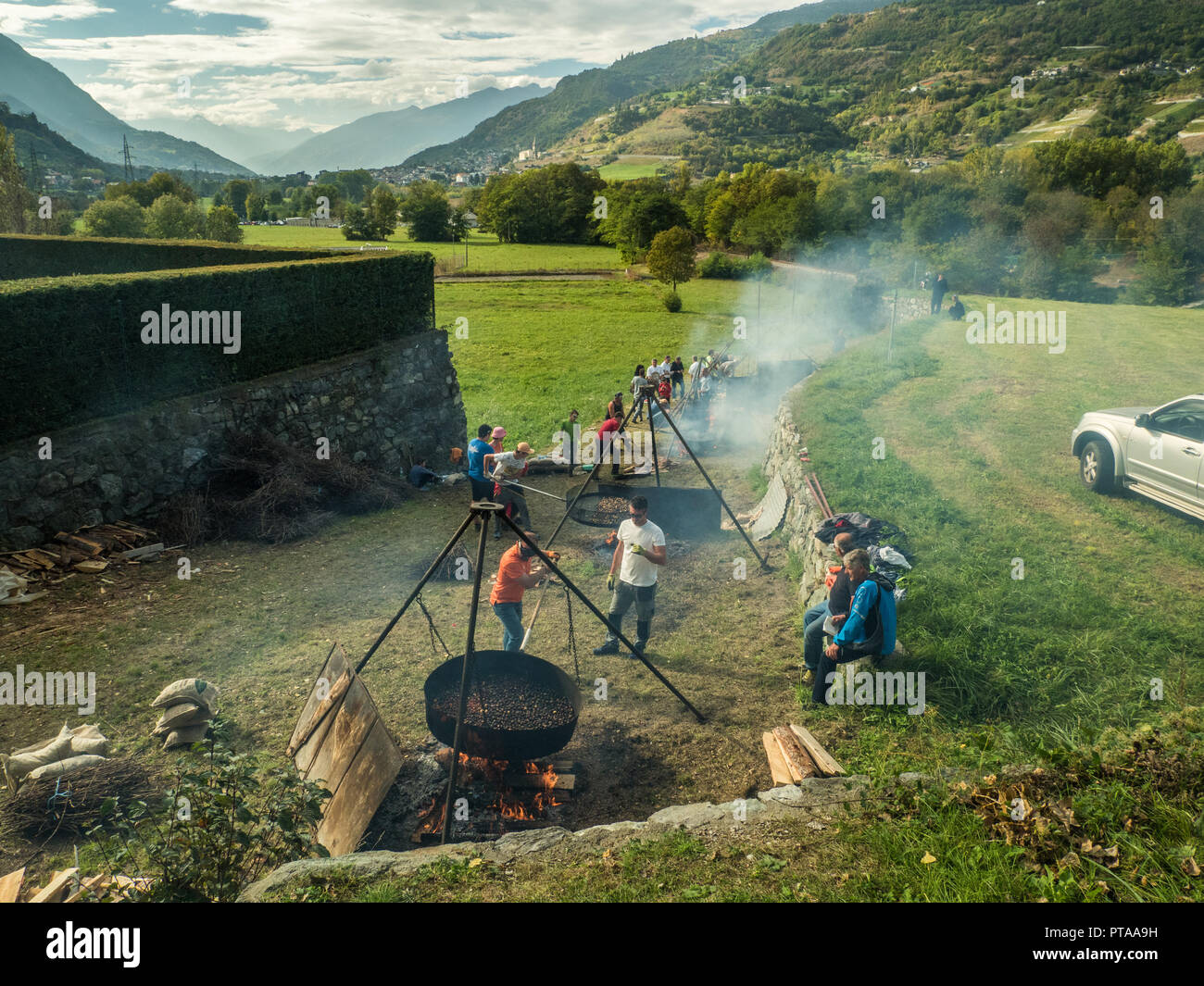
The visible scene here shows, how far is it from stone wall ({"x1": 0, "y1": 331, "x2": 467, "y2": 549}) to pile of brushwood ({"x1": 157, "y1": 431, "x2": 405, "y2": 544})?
0.39m

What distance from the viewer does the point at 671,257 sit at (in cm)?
4369

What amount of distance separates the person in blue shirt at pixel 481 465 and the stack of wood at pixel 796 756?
6126mm

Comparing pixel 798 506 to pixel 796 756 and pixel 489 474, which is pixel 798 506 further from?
pixel 796 756

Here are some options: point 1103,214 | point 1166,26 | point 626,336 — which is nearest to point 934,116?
point 1166,26

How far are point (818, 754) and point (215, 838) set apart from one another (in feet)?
15.3

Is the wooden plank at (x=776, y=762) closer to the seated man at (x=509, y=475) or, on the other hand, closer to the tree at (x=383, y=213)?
the seated man at (x=509, y=475)

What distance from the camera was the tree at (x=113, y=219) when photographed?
37250mm

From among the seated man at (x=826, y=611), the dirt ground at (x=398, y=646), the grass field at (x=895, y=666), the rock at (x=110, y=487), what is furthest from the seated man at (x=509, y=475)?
the rock at (x=110, y=487)

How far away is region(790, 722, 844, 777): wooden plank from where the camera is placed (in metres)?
6.22

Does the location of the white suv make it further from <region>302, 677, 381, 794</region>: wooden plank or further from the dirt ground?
<region>302, 677, 381, 794</region>: wooden plank

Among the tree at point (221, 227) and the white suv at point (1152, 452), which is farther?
the tree at point (221, 227)

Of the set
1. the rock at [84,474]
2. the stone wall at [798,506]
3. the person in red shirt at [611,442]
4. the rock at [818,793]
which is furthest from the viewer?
the person in red shirt at [611,442]

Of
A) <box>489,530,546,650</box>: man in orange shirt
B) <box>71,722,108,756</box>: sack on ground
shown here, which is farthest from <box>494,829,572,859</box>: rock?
<box>71,722,108,756</box>: sack on ground
